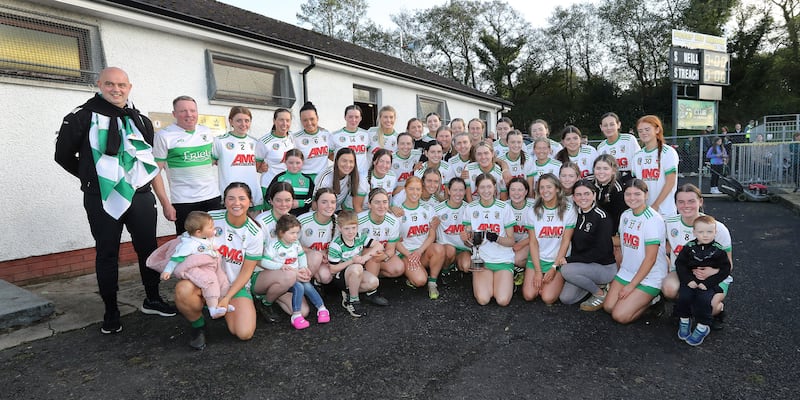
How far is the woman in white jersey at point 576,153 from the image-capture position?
5559 millimetres

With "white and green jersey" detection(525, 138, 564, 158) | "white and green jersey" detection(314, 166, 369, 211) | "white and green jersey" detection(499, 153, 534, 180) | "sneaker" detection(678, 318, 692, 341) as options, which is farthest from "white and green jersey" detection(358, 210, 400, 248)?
"sneaker" detection(678, 318, 692, 341)

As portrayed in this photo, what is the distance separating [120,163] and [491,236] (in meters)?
3.71

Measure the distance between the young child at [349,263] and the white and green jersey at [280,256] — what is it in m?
0.45

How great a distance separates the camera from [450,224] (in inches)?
209

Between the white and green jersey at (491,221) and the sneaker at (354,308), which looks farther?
the white and green jersey at (491,221)

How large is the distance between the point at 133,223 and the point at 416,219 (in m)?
2.89

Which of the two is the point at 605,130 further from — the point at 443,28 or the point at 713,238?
the point at 443,28

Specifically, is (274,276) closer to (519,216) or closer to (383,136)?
(519,216)

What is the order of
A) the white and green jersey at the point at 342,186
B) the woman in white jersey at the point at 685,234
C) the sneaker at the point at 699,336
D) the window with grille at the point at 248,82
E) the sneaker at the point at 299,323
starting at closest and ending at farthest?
the sneaker at the point at 699,336 → the woman in white jersey at the point at 685,234 → the sneaker at the point at 299,323 → the white and green jersey at the point at 342,186 → the window with grille at the point at 248,82

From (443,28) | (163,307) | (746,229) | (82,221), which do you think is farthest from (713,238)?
Answer: (443,28)

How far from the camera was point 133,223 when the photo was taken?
395 centimetres

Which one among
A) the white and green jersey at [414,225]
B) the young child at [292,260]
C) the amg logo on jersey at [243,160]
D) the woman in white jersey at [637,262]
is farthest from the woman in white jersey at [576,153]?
the amg logo on jersey at [243,160]

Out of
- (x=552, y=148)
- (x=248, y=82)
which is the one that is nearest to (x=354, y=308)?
(x=552, y=148)

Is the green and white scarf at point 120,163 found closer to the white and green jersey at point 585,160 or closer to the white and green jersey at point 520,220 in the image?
the white and green jersey at point 520,220
